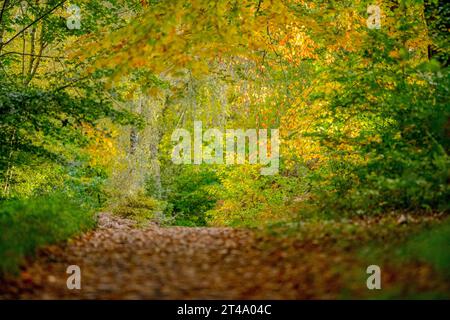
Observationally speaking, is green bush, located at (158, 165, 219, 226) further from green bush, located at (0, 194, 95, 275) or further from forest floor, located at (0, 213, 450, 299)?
forest floor, located at (0, 213, 450, 299)

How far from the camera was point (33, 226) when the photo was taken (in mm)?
6262

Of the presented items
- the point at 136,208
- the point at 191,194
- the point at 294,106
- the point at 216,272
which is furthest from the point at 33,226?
the point at 191,194

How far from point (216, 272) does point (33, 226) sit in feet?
7.63

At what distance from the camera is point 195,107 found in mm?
16688

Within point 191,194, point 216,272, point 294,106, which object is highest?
point 294,106

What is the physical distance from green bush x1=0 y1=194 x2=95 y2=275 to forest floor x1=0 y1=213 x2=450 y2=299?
0.14 meters

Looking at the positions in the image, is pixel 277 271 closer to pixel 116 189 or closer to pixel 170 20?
pixel 170 20

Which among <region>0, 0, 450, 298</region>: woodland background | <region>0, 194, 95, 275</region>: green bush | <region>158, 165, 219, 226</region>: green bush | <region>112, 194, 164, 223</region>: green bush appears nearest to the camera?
<region>0, 194, 95, 275</region>: green bush

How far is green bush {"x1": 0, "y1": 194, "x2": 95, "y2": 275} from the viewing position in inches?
208

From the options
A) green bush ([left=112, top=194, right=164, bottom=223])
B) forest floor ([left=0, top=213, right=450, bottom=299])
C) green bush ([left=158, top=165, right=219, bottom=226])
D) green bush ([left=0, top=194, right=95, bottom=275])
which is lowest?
forest floor ([left=0, top=213, right=450, bottom=299])

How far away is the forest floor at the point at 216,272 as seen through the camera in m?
Result: 4.36

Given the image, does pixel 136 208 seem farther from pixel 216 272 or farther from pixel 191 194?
pixel 216 272

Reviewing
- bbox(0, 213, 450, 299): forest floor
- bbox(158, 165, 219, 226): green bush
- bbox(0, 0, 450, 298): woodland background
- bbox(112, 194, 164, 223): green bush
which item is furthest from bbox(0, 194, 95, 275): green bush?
bbox(158, 165, 219, 226): green bush

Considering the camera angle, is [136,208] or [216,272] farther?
[136,208]
